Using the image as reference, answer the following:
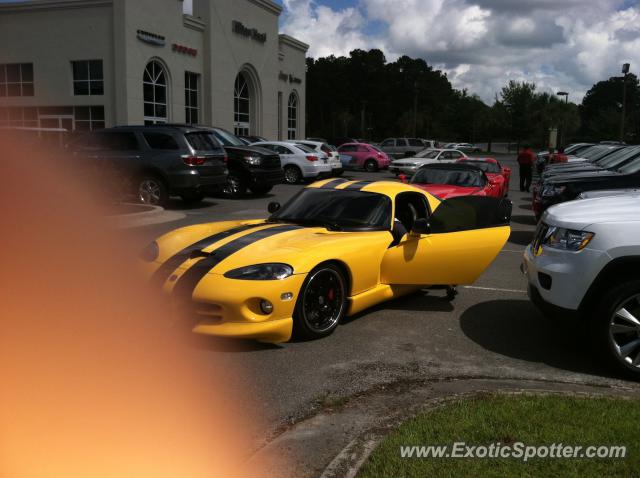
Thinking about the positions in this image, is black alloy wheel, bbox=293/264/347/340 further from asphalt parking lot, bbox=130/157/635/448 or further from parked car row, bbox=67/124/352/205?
parked car row, bbox=67/124/352/205

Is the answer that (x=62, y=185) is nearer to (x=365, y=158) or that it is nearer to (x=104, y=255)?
(x=104, y=255)

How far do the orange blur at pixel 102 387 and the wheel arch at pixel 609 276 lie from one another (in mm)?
2633

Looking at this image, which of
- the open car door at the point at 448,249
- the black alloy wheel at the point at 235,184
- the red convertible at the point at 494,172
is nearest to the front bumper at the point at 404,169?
the red convertible at the point at 494,172

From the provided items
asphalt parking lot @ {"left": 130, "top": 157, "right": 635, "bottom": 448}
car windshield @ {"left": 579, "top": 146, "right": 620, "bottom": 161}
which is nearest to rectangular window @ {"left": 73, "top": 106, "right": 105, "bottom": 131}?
car windshield @ {"left": 579, "top": 146, "right": 620, "bottom": 161}

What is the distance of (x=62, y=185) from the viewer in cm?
1496

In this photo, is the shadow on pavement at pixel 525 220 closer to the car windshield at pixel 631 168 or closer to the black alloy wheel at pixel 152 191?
the car windshield at pixel 631 168

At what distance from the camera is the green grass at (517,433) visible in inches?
124

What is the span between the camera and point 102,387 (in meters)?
4.16

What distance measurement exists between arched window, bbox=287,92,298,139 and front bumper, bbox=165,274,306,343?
4258 centimetres

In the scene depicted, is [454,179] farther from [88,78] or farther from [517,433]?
[88,78]

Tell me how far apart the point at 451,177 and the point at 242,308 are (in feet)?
30.0

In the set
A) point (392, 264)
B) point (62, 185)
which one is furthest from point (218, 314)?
point (62, 185)

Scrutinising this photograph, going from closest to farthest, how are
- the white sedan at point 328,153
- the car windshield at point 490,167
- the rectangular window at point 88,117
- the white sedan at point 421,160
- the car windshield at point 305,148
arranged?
the car windshield at point 490,167 → the car windshield at point 305,148 → the white sedan at point 328,153 → the white sedan at point 421,160 → the rectangular window at point 88,117

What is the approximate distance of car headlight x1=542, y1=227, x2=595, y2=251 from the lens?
15.2ft
